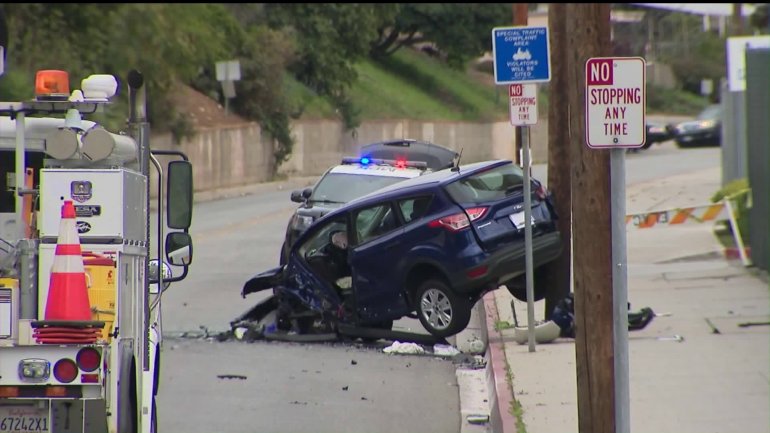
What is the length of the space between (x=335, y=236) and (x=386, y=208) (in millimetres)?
716

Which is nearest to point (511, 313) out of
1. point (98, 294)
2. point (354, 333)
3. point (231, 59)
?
point (354, 333)

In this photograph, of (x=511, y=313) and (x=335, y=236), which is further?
(x=511, y=313)

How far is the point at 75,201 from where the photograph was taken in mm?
6984

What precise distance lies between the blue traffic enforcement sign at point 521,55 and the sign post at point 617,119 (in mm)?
5130

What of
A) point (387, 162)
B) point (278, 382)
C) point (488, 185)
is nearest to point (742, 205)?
point (387, 162)

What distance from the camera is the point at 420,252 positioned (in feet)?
42.5

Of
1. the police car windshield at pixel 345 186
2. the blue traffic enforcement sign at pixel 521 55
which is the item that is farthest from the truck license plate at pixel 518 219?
the police car windshield at pixel 345 186

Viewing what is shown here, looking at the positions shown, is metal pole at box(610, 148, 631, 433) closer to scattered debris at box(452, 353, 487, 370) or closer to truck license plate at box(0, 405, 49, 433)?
truck license plate at box(0, 405, 49, 433)

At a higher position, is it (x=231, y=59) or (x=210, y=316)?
(x=231, y=59)

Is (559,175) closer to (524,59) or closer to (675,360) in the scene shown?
(524,59)

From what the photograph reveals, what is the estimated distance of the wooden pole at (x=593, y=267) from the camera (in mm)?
8344

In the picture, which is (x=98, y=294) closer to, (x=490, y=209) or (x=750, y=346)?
(x=490, y=209)

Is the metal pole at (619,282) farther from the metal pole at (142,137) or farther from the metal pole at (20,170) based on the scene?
the metal pole at (20,170)

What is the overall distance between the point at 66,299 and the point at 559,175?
27.7ft
